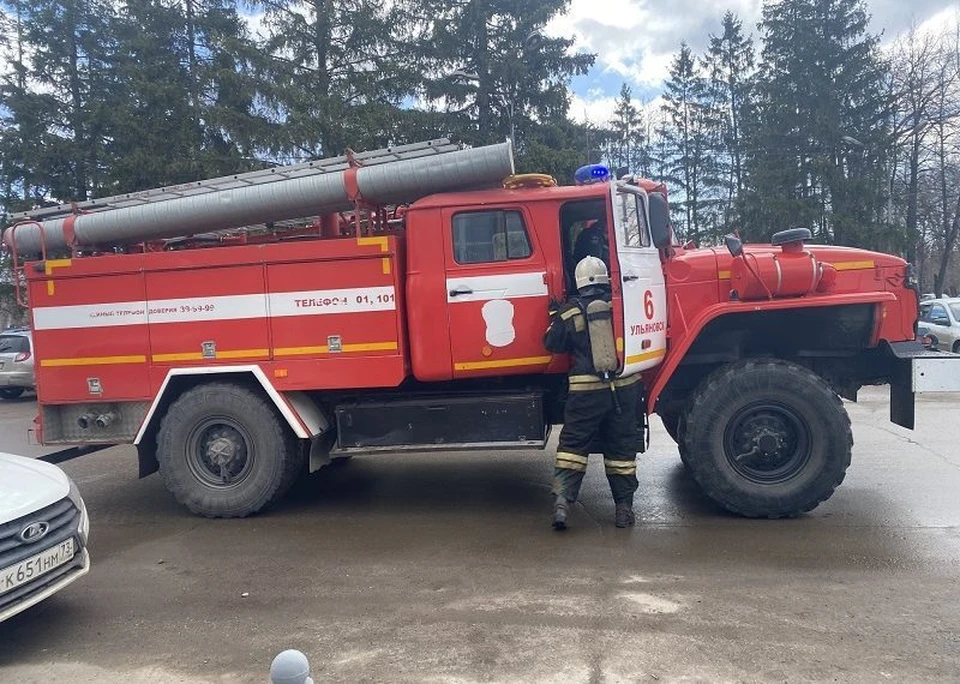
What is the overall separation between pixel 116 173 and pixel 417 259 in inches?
592

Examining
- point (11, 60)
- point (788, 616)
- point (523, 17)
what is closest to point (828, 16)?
point (523, 17)

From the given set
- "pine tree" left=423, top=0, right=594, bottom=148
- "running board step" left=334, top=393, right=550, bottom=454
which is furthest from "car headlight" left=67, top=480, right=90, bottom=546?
"pine tree" left=423, top=0, right=594, bottom=148

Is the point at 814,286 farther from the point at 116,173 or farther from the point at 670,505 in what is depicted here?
the point at 116,173

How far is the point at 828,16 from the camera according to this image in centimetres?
2750

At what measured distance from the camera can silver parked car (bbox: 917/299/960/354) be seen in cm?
1750

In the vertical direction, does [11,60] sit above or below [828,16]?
below

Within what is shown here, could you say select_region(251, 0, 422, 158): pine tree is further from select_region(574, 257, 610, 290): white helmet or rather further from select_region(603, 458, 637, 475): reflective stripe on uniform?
select_region(603, 458, 637, 475): reflective stripe on uniform

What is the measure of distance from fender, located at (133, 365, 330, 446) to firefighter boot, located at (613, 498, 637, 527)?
2.62 m

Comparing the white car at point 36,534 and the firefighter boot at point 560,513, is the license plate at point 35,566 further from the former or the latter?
the firefighter boot at point 560,513

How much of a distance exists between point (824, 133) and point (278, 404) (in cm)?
2611

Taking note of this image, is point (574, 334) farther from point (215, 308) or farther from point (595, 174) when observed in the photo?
point (215, 308)

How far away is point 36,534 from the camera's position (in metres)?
4.07

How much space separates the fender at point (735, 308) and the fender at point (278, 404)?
2.89 meters

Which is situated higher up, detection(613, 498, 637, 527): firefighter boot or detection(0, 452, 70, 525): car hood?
detection(0, 452, 70, 525): car hood
